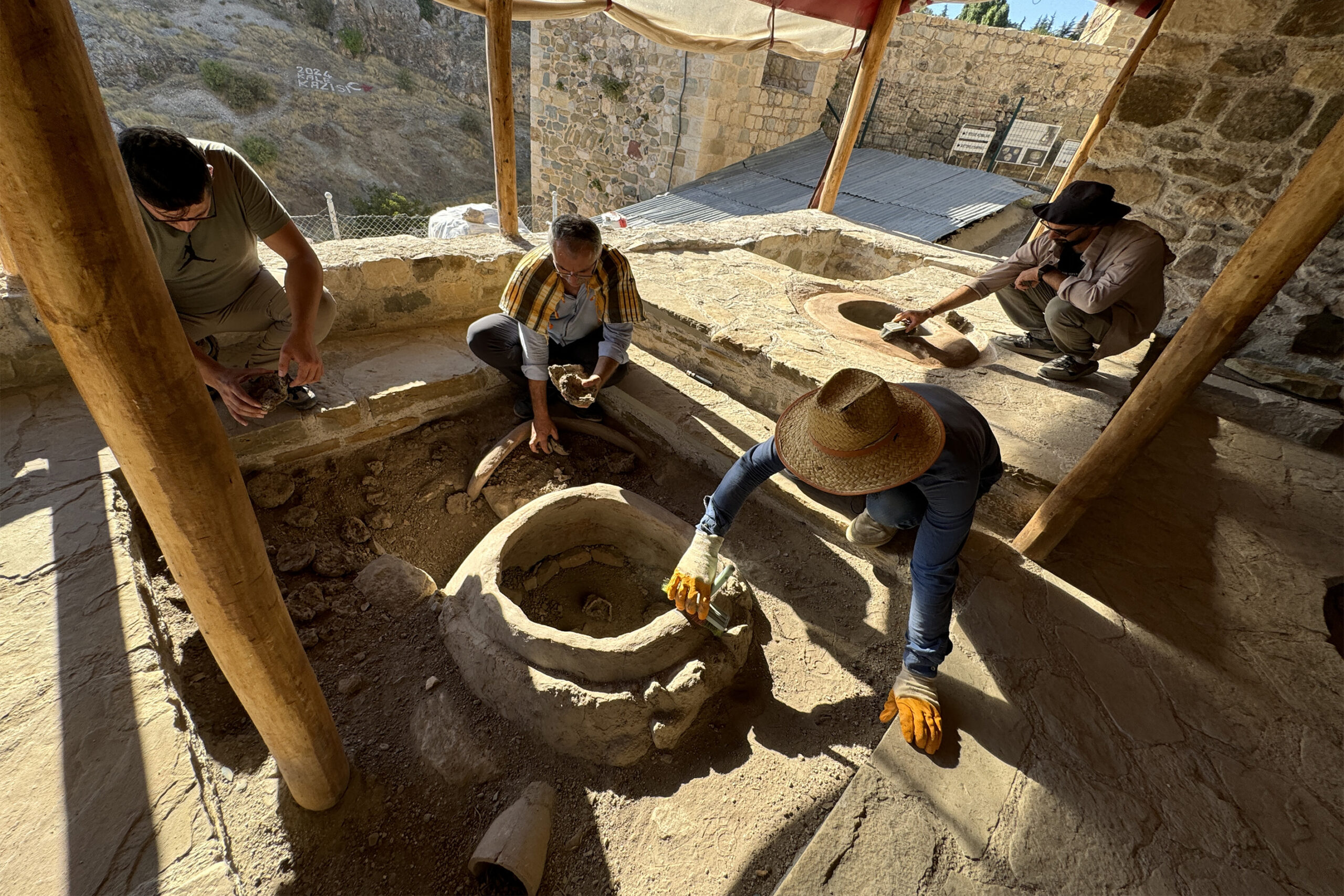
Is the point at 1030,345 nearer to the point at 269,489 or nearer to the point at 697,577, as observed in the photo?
A: the point at 697,577

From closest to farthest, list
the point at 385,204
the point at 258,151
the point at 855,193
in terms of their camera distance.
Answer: the point at 855,193 → the point at 258,151 → the point at 385,204

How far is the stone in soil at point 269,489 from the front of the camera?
8.24 ft

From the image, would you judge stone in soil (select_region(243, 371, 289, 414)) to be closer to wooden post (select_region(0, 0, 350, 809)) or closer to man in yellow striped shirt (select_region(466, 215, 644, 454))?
man in yellow striped shirt (select_region(466, 215, 644, 454))

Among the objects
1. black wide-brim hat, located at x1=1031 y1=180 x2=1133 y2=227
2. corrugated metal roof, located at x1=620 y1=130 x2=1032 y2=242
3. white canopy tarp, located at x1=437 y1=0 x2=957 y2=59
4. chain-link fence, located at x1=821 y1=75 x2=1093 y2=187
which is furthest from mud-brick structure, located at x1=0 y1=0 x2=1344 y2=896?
chain-link fence, located at x1=821 y1=75 x2=1093 y2=187

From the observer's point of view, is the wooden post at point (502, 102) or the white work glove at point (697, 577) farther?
the wooden post at point (502, 102)

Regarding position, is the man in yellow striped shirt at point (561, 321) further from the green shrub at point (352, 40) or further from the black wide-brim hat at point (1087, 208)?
the green shrub at point (352, 40)

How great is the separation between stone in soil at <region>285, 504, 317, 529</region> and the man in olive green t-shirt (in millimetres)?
439

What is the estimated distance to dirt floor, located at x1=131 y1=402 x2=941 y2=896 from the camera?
5.53 feet

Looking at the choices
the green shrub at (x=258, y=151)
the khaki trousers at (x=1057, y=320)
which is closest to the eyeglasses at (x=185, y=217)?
the khaki trousers at (x=1057, y=320)

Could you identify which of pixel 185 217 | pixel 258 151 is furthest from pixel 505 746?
pixel 258 151

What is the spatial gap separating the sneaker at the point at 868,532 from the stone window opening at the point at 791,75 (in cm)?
847

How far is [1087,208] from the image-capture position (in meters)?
2.65

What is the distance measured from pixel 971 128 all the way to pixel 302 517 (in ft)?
40.4

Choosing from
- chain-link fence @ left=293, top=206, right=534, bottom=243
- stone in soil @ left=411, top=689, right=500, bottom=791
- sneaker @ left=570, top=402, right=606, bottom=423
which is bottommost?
chain-link fence @ left=293, top=206, right=534, bottom=243
